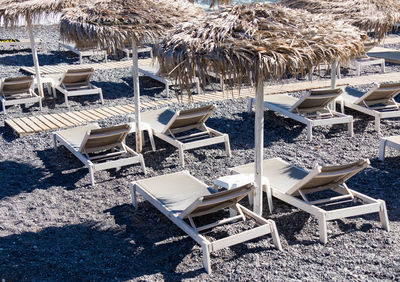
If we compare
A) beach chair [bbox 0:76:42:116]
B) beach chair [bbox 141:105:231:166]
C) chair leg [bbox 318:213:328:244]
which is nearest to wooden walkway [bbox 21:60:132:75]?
beach chair [bbox 0:76:42:116]

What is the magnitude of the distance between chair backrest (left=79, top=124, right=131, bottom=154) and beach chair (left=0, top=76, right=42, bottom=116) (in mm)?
3058

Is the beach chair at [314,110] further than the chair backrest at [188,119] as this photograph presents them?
Yes

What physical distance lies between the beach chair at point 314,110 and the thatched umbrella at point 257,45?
251 centimetres

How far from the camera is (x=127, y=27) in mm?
6414

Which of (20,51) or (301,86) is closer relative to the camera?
(301,86)

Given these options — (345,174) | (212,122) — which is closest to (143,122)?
(212,122)

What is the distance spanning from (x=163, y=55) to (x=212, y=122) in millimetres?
3543

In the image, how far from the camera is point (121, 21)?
6.46m

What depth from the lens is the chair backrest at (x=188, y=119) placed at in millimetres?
6871

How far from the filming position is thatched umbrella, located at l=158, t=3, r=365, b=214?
14.4ft

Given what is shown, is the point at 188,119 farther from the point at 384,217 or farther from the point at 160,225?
the point at 384,217

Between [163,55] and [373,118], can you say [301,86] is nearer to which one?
[373,118]

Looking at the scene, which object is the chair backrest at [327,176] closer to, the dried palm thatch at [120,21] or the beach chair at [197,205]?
the beach chair at [197,205]

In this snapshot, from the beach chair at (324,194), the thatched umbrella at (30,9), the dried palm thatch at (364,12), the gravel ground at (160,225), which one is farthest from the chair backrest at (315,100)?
the thatched umbrella at (30,9)
